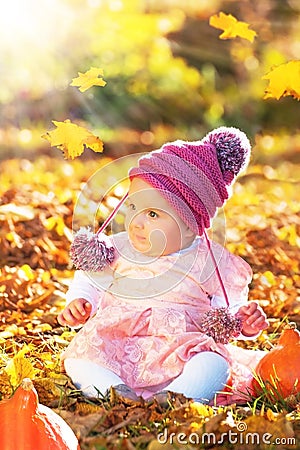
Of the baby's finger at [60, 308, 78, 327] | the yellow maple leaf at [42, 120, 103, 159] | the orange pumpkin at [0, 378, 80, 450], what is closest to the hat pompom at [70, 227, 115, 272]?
the baby's finger at [60, 308, 78, 327]

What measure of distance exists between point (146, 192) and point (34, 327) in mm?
970

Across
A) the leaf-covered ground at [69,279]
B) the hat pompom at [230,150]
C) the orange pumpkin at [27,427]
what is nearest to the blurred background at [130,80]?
the leaf-covered ground at [69,279]

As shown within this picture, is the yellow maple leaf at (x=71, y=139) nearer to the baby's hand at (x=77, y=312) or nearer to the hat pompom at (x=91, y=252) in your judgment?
the hat pompom at (x=91, y=252)

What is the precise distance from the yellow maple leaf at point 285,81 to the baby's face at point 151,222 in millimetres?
430

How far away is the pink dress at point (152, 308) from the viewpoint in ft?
8.81

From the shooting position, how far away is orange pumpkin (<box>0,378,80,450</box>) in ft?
6.97

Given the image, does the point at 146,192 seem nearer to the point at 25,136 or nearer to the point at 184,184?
the point at 184,184

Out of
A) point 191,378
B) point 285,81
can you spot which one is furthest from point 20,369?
point 285,81

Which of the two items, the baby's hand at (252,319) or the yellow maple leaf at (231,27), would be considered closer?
the baby's hand at (252,319)

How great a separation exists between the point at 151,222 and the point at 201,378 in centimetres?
46

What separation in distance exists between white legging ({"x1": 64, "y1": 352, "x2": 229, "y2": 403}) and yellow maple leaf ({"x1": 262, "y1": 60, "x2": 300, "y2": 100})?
771 millimetres

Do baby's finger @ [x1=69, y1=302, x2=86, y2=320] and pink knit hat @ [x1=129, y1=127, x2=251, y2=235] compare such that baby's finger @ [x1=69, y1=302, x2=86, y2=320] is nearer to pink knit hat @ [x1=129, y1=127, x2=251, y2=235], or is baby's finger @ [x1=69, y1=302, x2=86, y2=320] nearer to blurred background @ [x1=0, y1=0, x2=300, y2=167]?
pink knit hat @ [x1=129, y1=127, x2=251, y2=235]

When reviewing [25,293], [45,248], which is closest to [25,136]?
[45,248]

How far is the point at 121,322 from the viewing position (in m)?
2.74
